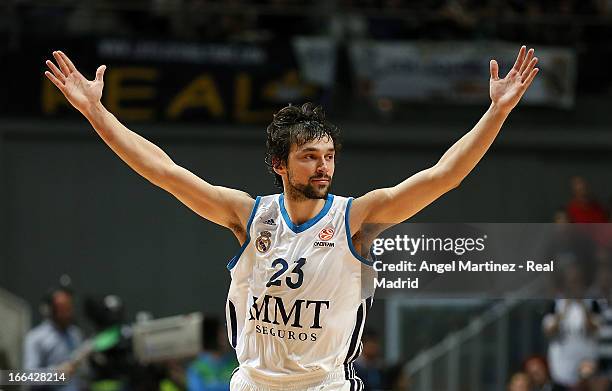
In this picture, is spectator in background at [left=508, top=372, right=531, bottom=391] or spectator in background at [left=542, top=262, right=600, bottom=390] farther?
spectator in background at [left=542, top=262, right=600, bottom=390]

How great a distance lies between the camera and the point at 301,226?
6.08 metres

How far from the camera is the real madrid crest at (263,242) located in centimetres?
607

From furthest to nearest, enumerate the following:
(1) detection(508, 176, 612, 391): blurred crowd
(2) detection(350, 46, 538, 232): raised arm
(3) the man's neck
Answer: (1) detection(508, 176, 612, 391): blurred crowd
(3) the man's neck
(2) detection(350, 46, 538, 232): raised arm

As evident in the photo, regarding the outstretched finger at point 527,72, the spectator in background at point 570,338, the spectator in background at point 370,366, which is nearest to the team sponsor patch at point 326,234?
the outstretched finger at point 527,72

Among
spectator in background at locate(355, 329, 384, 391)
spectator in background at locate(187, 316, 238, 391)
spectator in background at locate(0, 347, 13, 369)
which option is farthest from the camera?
spectator in background at locate(355, 329, 384, 391)

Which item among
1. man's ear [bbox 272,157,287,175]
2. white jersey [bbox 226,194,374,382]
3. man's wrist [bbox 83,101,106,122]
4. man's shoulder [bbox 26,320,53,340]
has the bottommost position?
white jersey [bbox 226,194,374,382]

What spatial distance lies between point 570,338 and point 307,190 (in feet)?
26.7

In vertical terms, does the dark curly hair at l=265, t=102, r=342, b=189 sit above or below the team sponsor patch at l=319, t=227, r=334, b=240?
above

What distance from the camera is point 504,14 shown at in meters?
17.0

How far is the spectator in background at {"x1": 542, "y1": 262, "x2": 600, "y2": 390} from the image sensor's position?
13.2m

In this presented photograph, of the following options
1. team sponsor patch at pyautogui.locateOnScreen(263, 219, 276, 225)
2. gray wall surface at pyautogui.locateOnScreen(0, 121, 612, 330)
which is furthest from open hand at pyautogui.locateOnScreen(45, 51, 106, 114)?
gray wall surface at pyautogui.locateOnScreen(0, 121, 612, 330)

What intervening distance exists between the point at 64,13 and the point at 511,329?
7398 millimetres

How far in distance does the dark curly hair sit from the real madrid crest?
378 mm

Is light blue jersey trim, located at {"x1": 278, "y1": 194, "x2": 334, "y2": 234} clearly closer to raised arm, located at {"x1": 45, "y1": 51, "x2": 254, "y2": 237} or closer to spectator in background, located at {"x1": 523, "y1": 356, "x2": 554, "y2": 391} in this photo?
raised arm, located at {"x1": 45, "y1": 51, "x2": 254, "y2": 237}
